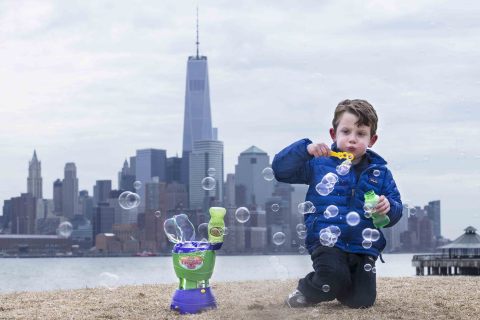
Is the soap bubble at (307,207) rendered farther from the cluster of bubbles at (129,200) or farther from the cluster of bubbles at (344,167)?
the cluster of bubbles at (129,200)

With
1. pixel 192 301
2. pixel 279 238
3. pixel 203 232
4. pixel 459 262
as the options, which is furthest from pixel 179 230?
pixel 459 262

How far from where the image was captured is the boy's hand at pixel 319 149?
27.0 feet

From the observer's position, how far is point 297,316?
8.48 m

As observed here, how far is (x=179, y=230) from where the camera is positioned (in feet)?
31.7

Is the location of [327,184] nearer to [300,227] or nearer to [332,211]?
[332,211]

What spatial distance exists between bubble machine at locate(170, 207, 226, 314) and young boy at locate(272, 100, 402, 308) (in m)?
0.90

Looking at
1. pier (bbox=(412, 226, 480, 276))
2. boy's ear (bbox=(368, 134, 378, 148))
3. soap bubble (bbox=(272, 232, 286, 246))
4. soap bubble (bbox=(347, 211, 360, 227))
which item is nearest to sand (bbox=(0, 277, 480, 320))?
soap bubble (bbox=(272, 232, 286, 246))

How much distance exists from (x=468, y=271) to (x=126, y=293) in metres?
39.4

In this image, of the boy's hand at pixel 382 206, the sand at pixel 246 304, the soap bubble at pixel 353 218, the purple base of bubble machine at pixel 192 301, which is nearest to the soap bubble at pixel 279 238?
the sand at pixel 246 304

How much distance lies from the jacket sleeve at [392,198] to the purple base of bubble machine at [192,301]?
80.0 inches

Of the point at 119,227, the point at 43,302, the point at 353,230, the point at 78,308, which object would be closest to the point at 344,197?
the point at 353,230

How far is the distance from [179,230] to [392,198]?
7.71 ft

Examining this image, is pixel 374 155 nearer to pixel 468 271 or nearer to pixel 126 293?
pixel 126 293

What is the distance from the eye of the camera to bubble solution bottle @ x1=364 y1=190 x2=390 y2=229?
838cm
